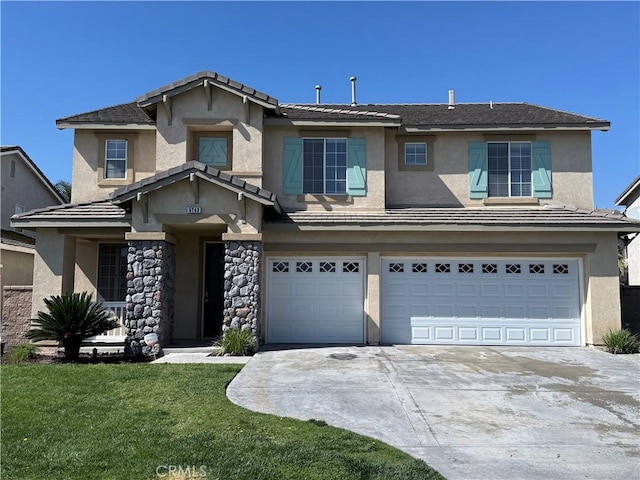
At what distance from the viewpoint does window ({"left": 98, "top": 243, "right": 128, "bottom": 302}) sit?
583 inches

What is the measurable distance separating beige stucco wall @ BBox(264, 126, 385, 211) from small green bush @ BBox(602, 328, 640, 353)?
22.9 ft

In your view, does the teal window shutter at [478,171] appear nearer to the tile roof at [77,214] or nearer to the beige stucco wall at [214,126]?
the beige stucco wall at [214,126]

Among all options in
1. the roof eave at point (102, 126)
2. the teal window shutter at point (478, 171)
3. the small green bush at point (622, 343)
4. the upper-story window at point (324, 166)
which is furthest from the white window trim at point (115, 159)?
the small green bush at point (622, 343)

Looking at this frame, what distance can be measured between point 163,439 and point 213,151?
33.4 feet

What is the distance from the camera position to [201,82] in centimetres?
1384

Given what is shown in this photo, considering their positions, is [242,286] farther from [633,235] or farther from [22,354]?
[633,235]

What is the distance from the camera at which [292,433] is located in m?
5.97

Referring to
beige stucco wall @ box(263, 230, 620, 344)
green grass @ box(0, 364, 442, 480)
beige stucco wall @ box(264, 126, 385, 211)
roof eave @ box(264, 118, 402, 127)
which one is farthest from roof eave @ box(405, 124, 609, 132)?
green grass @ box(0, 364, 442, 480)

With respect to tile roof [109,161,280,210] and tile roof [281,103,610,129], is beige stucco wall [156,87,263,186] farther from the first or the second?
tile roof [109,161,280,210]

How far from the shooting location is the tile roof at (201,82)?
45.1ft

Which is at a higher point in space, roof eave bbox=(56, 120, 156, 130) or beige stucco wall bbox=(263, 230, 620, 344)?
roof eave bbox=(56, 120, 156, 130)

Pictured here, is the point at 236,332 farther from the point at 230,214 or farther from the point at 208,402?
the point at 208,402

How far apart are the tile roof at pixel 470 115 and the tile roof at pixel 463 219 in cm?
273

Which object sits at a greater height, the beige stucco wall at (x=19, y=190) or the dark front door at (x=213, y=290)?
the beige stucco wall at (x=19, y=190)
